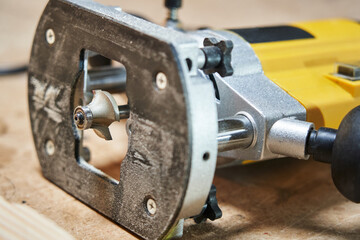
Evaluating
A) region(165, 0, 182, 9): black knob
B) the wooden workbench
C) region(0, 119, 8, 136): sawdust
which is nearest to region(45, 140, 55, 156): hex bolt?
the wooden workbench

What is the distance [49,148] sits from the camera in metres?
1.01

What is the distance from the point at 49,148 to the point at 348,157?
0.53m

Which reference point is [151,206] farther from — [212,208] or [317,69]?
[317,69]

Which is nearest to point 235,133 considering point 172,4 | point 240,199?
point 240,199

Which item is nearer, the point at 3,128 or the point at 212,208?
the point at 212,208

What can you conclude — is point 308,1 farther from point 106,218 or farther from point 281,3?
point 106,218

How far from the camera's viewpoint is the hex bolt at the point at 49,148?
0.99 metres

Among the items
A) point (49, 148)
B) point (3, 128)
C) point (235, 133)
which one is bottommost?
point (3, 128)

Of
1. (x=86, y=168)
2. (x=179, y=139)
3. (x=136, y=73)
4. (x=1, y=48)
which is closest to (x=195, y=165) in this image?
(x=179, y=139)

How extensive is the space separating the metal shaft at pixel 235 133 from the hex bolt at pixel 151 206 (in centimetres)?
13

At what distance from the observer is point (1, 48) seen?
1901 mm

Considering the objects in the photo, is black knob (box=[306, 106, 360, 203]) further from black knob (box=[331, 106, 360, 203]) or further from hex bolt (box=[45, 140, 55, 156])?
hex bolt (box=[45, 140, 55, 156])

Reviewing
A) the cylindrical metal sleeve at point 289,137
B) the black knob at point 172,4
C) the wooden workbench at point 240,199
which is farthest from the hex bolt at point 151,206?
the black knob at point 172,4

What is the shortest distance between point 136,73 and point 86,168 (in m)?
0.22
